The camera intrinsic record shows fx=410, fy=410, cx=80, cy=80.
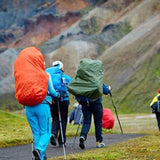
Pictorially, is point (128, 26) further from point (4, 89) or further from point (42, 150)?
point (42, 150)

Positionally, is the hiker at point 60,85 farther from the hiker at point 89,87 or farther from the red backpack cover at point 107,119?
the red backpack cover at point 107,119

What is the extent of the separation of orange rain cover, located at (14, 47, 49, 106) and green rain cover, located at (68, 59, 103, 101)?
291 cm

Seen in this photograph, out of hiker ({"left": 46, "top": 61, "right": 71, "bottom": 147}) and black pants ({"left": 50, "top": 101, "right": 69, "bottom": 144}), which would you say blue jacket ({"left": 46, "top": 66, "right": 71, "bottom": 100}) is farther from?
black pants ({"left": 50, "top": 101, "right": 69, "bottom": 144})

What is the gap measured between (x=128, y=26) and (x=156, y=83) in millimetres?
66607

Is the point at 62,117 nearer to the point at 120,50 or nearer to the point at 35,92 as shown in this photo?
the point at 35,92

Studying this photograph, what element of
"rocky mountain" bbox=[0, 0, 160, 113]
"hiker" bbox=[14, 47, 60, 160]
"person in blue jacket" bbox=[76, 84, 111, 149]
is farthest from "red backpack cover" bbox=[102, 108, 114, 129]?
"rocky mountain" bbox=[0, 0, 160, 113]

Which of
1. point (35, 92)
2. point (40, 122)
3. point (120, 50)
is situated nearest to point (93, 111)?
point (40, 122)

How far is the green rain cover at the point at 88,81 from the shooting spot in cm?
1078

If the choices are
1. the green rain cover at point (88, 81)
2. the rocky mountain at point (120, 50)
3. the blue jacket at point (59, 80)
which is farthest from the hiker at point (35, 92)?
the rocky mountain at point (120, 50)

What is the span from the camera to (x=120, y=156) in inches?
324

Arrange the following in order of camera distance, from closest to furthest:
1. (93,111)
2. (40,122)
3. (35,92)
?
(35,92) → (40,122) → (93,111)

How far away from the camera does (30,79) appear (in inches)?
306

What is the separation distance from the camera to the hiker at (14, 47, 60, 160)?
25.4 feet

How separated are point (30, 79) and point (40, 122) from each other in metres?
0.91
